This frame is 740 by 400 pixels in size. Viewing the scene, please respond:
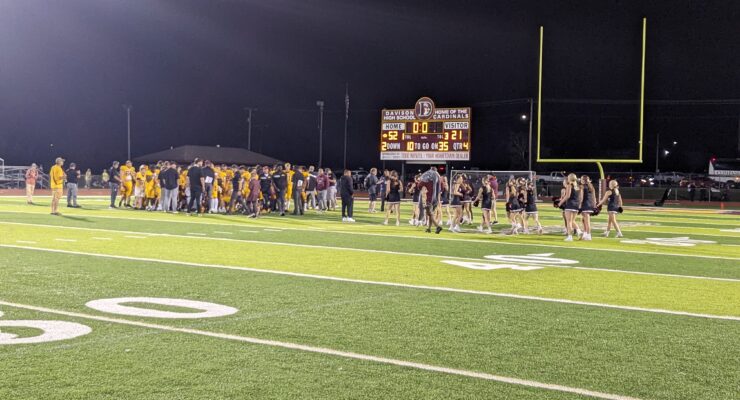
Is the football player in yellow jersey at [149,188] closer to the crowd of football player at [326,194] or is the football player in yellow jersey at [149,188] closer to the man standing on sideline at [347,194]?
the crowd of football player at [326,194]

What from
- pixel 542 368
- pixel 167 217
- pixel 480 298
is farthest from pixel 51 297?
pixel 167 217

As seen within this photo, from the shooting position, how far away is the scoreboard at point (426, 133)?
113 ft

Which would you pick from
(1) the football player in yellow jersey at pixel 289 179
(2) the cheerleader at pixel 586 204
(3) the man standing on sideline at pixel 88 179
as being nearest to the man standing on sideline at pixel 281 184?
(1) the football player in yellow jersey at pixel 289 179

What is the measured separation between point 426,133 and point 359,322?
28.8 m

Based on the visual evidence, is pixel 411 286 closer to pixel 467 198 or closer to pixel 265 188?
pixel 467 198

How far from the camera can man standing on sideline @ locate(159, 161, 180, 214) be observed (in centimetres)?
2447

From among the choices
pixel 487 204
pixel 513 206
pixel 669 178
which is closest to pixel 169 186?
pixel 487 204

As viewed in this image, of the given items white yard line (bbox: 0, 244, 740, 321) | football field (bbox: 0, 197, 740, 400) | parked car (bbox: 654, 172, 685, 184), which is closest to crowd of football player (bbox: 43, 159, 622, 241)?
football field (bbox: 0, 197, 740, 400)

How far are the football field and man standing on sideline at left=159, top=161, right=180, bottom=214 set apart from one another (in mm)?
10825

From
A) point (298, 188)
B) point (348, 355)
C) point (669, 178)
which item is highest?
point (669, 178)

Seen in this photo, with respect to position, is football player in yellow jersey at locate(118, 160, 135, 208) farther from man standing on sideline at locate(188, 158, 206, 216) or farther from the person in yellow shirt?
the person in yellow shirt

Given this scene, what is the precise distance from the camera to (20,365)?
5070 mm

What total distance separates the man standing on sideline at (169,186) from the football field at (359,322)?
1083 cm

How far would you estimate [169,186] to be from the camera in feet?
80.6
